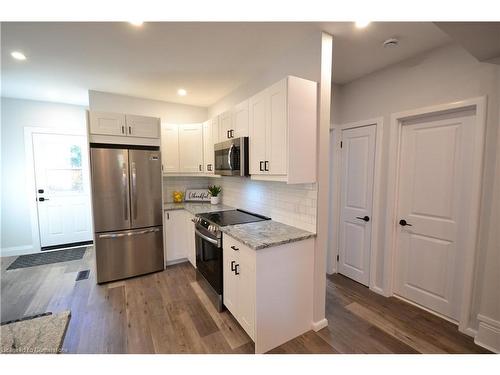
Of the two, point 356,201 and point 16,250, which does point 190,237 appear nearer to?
point 356,201

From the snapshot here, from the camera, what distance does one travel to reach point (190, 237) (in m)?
3.32

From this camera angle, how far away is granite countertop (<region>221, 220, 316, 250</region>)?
1788 mm

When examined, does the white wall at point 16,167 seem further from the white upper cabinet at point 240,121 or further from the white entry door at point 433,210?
the white entry door at point 433,210

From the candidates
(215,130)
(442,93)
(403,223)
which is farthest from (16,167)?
(442,93)

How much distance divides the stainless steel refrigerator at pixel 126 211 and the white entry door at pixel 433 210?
3175 millimetres

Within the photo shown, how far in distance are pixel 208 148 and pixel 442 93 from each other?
2.86 metres

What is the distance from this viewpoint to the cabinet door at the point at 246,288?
1.79 metres

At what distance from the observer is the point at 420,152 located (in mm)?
2328

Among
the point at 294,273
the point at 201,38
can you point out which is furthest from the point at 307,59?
the point at 294,273

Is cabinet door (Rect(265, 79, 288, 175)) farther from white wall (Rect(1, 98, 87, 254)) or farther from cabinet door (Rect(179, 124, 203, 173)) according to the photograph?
white wall (Rect(1, 98, 87, 254))

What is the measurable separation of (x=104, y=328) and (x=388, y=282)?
3090 mm

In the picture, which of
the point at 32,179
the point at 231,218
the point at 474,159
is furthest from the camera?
the point at 32,179

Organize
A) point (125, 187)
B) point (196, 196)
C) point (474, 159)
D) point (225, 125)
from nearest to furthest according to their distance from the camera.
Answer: point (474, 159), point (225, 125), point (125, 187), point (196, 196)
